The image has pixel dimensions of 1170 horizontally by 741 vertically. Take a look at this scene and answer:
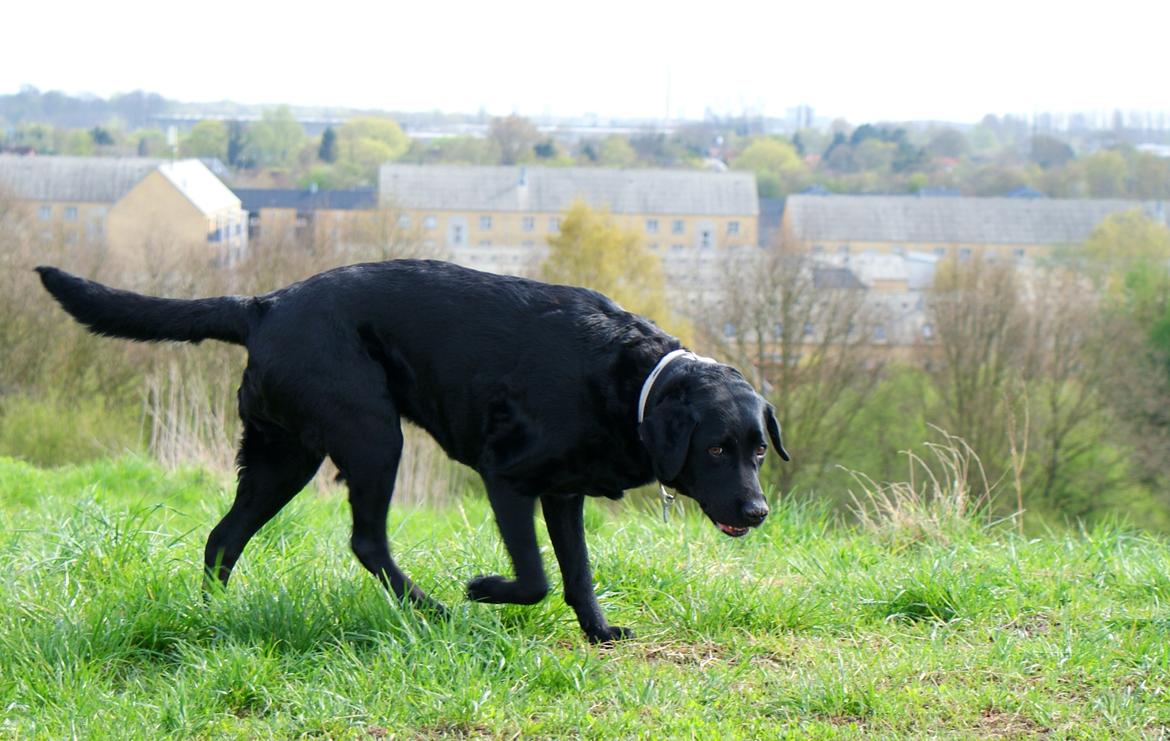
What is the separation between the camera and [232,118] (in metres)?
93.4

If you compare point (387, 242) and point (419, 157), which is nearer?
point (387, 242)

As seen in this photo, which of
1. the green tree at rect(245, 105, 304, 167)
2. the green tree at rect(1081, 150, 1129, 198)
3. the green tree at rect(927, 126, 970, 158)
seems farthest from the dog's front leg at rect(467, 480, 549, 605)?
the green tree at rect(927, 126, 970, 158)

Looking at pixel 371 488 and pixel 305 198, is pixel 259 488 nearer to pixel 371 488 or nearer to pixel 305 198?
pixel 371 488

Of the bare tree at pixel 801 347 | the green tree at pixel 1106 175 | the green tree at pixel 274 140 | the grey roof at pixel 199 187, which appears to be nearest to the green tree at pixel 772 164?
the green tree at pixel 1106 175

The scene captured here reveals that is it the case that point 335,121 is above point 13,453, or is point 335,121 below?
above

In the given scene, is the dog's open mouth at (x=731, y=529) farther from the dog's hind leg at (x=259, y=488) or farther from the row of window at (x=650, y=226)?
the row of window at (x=650, y=226)

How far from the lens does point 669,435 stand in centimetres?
408

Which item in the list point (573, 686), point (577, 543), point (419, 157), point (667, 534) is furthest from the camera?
point (419, 157)

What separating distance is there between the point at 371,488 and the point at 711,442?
45.6 inches

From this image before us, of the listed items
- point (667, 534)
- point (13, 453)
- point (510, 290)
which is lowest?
point (13, 453)

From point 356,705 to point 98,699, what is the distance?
2.43ft

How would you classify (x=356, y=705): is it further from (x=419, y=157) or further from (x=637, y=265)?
(x=419, y=157)

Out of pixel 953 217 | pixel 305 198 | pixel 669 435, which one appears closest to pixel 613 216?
pixel 305 198

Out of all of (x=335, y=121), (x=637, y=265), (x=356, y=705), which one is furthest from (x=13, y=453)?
(x=335, y=121)
